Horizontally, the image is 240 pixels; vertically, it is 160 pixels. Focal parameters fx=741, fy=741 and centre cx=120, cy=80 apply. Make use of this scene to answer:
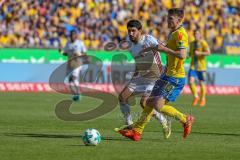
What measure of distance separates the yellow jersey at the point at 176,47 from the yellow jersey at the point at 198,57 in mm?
12515

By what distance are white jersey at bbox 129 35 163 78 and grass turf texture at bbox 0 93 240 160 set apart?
1.29 meters

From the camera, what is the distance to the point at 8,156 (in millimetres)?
11297

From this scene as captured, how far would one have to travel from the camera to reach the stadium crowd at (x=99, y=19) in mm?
34781

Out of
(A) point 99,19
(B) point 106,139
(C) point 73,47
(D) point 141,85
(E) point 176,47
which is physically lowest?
(A) point 99,19

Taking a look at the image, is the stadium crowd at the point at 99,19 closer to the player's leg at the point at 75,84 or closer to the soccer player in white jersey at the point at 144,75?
the player's leg at the point at 75,84

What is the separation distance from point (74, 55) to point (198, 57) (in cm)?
457

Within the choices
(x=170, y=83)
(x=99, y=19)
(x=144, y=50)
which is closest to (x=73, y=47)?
(x=99, y=19)

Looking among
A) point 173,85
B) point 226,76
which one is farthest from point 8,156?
point 226,76

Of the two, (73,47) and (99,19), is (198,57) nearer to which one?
(73,47)

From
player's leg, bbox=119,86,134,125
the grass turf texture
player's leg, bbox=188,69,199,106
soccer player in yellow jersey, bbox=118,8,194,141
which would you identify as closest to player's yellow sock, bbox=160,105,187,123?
soccer player in yellow jersey, bbox=118,8,194,141

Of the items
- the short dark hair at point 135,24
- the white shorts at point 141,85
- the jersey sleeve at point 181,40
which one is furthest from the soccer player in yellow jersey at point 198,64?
the jersey sleeve at point 181,40

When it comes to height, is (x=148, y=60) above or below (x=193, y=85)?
above

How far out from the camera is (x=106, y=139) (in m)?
14.2

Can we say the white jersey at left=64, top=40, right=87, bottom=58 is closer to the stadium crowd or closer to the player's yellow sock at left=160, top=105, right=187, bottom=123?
the stadium crowd
